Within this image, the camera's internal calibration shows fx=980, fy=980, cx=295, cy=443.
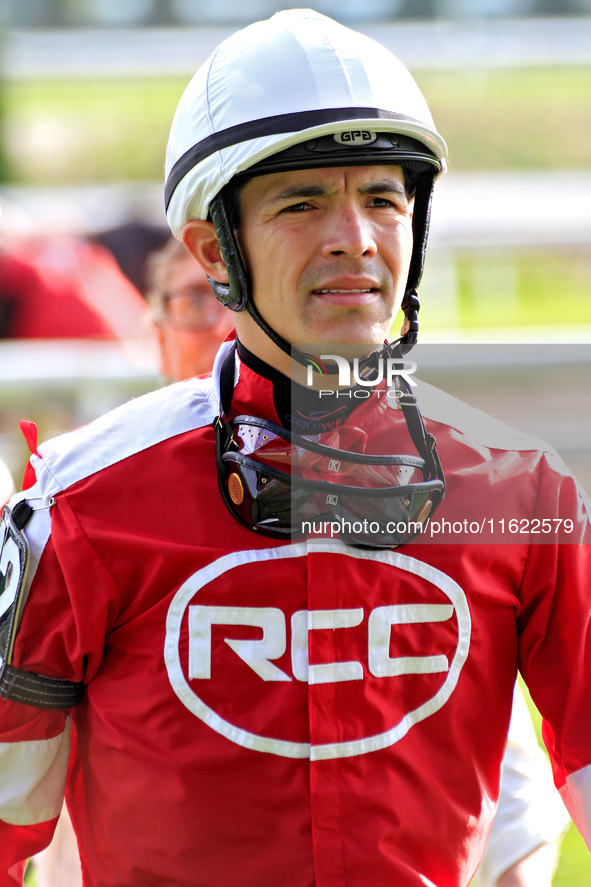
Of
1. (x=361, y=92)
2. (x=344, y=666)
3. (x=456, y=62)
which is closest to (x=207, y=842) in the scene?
(x=344, y=666)

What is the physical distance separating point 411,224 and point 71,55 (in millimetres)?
20128

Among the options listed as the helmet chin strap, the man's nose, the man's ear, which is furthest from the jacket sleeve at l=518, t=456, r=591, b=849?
the man's ear

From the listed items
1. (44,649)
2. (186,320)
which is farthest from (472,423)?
(186,320)

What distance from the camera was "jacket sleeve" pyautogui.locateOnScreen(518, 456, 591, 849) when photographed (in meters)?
1.80

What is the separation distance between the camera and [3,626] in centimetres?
177

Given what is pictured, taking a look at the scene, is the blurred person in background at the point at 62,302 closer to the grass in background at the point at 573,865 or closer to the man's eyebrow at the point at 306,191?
the grass in background at the point at 573,865

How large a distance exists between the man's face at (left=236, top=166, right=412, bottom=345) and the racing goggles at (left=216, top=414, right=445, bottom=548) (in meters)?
0.21

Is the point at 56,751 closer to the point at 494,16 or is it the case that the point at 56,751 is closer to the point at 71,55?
the point at 494,16

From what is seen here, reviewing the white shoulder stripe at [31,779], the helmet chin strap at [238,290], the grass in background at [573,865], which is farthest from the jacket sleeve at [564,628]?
the grass in background at [573,865]

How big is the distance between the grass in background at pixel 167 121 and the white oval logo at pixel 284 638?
640 inches

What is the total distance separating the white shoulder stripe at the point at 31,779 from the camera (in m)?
1.80

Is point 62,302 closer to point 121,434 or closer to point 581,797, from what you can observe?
point 121,434

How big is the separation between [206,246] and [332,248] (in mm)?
391

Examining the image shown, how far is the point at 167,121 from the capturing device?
20.2m
